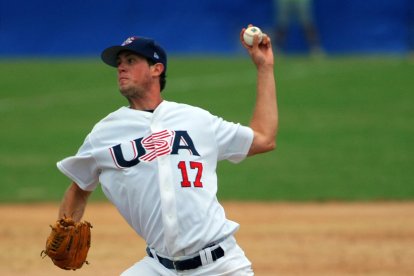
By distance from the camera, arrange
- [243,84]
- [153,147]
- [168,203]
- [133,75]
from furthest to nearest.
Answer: [243,84]
[133,75]
[153,147]
[168,203]

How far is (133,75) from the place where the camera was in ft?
19.4

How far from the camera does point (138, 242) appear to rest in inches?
397

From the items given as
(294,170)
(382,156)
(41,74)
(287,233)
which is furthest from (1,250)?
(41,74)

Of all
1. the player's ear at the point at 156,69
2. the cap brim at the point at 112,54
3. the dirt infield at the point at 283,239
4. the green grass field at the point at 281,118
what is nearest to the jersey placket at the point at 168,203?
the player's ear at the point at 156,69

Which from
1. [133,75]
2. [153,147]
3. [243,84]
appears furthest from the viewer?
[243,84]

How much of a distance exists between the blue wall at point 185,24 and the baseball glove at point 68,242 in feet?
59.4

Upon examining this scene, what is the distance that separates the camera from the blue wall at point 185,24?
78.6 ft

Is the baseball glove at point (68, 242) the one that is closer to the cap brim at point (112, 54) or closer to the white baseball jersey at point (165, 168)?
the white baseball jersey at point (165, 168)

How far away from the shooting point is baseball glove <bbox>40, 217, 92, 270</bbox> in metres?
5.95

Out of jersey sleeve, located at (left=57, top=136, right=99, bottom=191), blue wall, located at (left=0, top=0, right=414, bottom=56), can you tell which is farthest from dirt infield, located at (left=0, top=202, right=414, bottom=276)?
blue wall, located at (left=0, top=0, right=414, bottom=56)

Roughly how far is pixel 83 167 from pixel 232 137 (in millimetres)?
842

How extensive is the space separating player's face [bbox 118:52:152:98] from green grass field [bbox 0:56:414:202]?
6704 mm

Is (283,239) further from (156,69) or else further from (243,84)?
(243,84)

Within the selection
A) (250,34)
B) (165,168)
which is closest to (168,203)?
(165,168)
